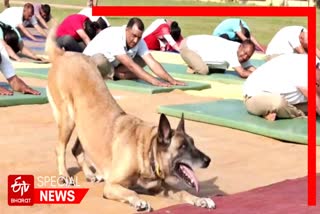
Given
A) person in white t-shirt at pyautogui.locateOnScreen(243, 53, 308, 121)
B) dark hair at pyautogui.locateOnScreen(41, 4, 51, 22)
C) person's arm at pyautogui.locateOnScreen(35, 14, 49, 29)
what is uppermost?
person in white t-shirt at pyautogui.locateOnScreen(243, 53, 308, 121)

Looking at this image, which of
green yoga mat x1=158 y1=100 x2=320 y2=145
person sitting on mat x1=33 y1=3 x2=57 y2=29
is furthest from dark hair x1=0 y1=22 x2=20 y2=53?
person sitting on mat x1=33 y1=3 x2=57 y2=29

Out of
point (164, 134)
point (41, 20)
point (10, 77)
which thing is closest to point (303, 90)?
point (164, 134)

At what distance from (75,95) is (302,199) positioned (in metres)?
1.91

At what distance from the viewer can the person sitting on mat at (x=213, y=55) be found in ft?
38.9

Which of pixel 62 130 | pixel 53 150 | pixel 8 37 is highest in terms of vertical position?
pixel 62 130

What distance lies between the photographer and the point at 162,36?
15273 mm

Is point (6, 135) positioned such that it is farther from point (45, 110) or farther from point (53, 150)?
point (45, 110)

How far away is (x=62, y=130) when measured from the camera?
5922 mm

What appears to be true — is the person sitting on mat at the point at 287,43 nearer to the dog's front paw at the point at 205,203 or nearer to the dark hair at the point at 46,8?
the dog's front paw at the point at 205,203

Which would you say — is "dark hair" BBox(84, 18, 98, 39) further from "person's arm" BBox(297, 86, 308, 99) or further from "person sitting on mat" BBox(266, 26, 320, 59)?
"person's arm" BBox(297, 86, 308, 99)

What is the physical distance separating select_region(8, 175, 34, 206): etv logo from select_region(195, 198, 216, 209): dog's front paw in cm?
118

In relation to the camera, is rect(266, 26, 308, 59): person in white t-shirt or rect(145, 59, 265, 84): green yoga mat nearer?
rect(266, 26, 308, 59): person in white t-shirt

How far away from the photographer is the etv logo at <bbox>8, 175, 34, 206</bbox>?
5.25 metres

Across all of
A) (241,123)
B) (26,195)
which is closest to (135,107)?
(241,123)
